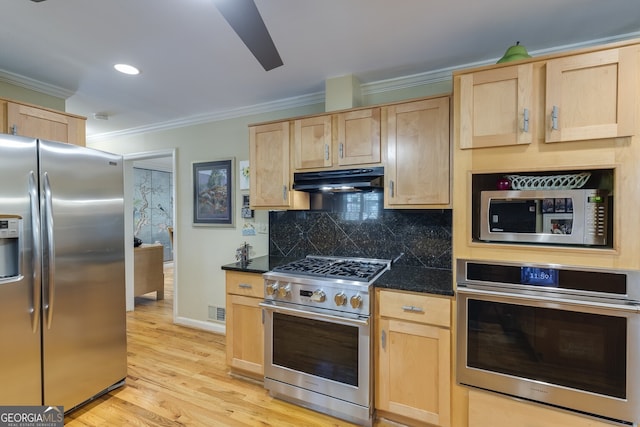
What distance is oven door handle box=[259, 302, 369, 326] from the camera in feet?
6.46

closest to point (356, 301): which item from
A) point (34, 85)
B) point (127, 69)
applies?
point (127, 69)

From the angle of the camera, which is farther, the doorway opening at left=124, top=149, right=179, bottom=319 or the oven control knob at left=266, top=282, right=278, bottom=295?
the doorway opening at left=124, top=149, right=179, bottom=319

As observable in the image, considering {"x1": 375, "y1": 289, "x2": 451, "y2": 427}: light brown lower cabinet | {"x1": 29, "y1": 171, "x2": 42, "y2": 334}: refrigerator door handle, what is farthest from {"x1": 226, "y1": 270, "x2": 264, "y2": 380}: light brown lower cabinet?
{"x1": 29, "y1": 171, "x2": 42, "y2": 334}: refrigerator door handle

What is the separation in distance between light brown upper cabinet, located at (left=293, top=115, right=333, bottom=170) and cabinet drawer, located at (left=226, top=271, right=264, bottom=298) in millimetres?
960

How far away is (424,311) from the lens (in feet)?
6.17

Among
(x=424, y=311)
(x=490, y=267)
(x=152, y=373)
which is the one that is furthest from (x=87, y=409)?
(x=490, y=267)

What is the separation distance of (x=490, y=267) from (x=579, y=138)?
784mm

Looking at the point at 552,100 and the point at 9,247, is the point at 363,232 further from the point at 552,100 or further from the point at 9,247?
the point at 9,247

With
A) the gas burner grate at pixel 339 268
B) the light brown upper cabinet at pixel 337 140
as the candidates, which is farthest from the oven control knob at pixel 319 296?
the light brown upper cabinet at pixel 337 140

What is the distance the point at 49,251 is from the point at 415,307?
2.29 meters

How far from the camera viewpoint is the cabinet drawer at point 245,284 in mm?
2423

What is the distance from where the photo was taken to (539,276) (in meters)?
1.65

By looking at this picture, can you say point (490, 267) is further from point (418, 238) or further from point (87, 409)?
point (87, 409)

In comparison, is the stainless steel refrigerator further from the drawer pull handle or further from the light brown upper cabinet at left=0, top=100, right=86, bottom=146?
the drawer pull handle
